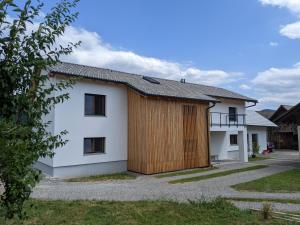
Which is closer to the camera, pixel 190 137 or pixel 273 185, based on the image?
pixel 273 185

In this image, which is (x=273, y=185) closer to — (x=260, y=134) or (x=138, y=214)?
(x=138, y=214)

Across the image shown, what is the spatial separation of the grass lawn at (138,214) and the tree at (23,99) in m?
4.37

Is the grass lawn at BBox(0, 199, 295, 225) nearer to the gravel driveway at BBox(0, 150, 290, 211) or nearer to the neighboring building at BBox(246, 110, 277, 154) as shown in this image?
the gravel driveway at BBox(0, 150, 290, 211)

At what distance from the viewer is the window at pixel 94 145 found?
1667 cm

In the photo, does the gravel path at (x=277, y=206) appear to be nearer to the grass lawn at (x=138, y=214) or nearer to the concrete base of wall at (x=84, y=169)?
the grass lawn at (x=138, y=214)

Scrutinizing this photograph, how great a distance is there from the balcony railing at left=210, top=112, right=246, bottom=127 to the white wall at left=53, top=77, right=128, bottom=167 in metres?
7.97

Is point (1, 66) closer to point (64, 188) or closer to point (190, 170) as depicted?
point (64, 188)

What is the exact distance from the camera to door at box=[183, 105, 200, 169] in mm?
18703

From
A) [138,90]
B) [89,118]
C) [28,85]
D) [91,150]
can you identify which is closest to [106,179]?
[91,150]

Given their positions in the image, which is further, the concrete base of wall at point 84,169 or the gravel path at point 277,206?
the concrete base of wall at point 84,169

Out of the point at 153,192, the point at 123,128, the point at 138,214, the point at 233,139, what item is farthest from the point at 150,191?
the point at 233,139

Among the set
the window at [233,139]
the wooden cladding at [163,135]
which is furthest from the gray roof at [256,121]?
Result: the wooden cladding at [163,135]

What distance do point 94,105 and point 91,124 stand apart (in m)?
1.29

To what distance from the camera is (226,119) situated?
25000 mm
